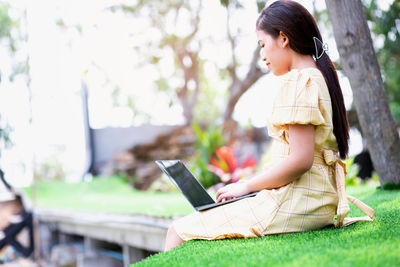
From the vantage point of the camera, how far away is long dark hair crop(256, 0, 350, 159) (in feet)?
5.64

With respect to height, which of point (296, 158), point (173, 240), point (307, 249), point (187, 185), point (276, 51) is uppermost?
point (276, 51)

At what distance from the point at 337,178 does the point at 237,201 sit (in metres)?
0.43

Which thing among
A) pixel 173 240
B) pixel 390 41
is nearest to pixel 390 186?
pixel 173 240

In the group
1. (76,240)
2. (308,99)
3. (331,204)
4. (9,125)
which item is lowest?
(76,240)

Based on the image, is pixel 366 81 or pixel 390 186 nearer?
pixel 366 81

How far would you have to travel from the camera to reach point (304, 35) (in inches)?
68.8

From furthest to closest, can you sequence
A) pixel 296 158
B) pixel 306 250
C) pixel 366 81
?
pixel 366 81, pixel 296 158, pixel 306 250

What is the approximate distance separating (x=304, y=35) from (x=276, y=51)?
0.42 ft

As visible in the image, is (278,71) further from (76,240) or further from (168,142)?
(168,142)

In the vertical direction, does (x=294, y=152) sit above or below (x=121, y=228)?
above

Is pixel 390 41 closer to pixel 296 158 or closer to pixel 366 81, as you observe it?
pixel 366 81

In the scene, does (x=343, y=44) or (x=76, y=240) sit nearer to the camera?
(x=343, y=44)

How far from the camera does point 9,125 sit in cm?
755

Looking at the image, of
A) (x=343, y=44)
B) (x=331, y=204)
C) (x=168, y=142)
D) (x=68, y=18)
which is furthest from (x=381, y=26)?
(x=68, y=18)
